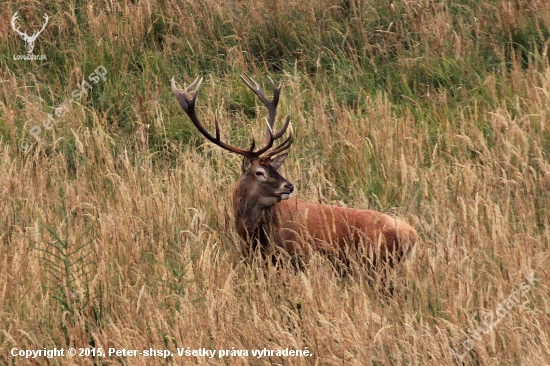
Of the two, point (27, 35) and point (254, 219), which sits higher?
point (27, 35)

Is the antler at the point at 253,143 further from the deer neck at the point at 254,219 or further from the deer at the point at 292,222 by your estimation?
the deer neck at the point at 254,219

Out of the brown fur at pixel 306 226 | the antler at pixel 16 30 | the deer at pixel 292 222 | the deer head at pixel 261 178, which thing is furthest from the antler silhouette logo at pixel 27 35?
the brown fur at pixel 306 226

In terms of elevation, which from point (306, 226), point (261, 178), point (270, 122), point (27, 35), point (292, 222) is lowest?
point (292, 222)

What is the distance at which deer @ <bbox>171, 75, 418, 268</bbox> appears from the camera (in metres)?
6.32

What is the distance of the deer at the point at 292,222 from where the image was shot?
6320mm

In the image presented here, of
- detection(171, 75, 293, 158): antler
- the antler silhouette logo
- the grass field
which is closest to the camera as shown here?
the grass field

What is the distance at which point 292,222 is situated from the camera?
669 centimetres

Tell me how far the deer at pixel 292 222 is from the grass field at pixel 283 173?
0.18 m

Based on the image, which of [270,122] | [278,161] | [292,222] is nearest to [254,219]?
[292,222]

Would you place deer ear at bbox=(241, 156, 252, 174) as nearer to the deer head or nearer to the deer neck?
the deer head

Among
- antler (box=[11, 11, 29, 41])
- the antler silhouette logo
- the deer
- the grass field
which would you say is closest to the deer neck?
the deer

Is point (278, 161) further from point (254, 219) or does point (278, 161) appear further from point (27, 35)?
point (27, 35)

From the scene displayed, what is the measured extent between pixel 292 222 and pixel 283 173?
1.01 meters

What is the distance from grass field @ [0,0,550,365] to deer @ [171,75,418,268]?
0.18 metres
